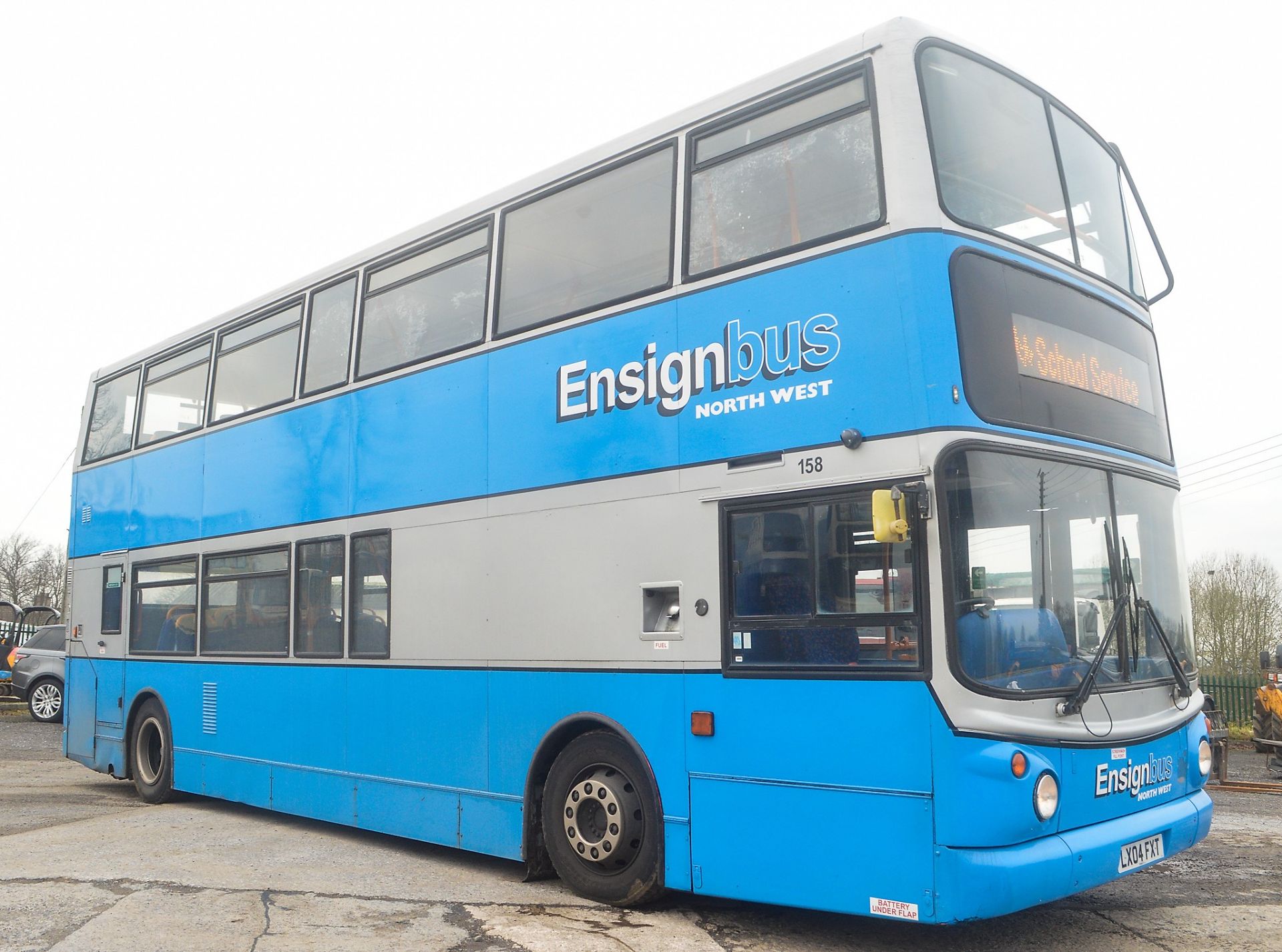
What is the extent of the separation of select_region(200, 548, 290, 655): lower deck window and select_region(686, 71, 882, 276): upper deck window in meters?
5.15

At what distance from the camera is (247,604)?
418 inches

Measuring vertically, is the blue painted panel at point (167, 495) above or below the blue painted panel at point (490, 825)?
above

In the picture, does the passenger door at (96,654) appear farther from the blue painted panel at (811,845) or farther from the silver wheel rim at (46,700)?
the silver wheel rim at (46,700)

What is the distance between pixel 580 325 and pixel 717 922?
3670mm

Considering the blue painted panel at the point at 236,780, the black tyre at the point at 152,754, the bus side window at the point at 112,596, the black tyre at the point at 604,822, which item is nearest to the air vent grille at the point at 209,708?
the blue painted panel at the point at 236,780

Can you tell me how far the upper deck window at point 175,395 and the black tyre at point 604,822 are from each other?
6.16 meters

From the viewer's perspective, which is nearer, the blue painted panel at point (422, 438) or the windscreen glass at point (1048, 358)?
the windscreen glass at point (1048, 358)

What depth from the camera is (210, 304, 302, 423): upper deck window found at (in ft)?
34.3

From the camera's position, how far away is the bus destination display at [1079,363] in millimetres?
6020

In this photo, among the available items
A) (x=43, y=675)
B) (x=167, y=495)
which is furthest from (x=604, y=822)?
(x=43, y=675)

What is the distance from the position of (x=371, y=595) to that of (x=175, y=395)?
4.40 meters

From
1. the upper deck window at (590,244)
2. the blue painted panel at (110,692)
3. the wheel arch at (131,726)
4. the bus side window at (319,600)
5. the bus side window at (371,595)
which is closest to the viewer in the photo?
the upper deck window at (590,244)

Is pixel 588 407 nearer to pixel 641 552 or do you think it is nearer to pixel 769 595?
pixel 641 552

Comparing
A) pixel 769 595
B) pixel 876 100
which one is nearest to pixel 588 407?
pixel 769 595
